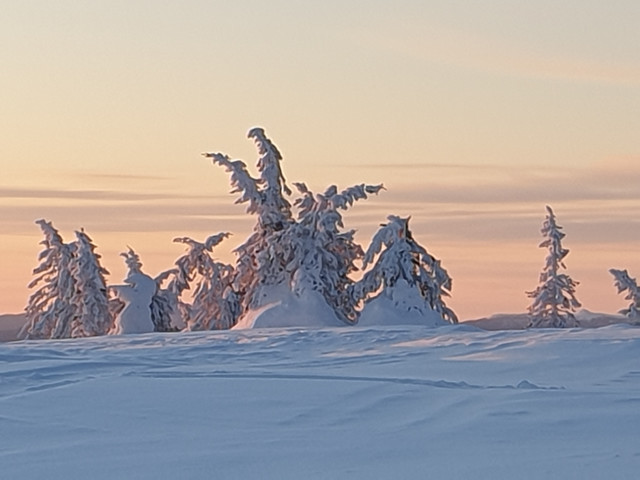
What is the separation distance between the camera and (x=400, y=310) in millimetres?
23078

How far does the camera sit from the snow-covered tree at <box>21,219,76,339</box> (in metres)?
34.9

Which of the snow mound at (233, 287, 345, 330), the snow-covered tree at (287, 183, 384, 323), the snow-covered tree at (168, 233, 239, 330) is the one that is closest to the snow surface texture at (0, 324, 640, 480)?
the snow mound at (233, 287, 345, 330)

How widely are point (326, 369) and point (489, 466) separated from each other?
19.5 ft

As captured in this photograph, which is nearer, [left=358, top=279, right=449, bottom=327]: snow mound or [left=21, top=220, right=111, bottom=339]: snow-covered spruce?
[left=358, top=279, right=449, bottom=327]: snow mound

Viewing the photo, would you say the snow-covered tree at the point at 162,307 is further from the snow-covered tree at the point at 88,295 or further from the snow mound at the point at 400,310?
the snow mound at the point at 400,310

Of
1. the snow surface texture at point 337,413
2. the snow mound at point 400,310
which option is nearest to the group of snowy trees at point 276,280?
the snow mound at point 400,310

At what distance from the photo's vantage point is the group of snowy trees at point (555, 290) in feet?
113

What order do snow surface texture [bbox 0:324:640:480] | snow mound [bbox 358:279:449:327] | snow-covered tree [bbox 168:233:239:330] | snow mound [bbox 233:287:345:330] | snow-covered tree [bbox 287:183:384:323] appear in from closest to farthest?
1. snow surface texture [bbox 0:324:640:480]
2. snow mound [bbox 358:279:449:327]
3. snow mound [bbox 233:287:345:330]
4. snow-covered tree [bbox 287:183:384:323]
5. snow-covered tree [bbox 168:233:239:330]

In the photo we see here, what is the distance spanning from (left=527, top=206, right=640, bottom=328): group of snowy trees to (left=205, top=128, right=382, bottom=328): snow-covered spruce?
8669 millimetres

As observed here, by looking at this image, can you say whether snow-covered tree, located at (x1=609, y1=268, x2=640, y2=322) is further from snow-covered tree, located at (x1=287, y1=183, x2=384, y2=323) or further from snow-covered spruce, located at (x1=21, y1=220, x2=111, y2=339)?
snow-covered spruce, located at (x1=21, y1=220, x2=111, y2=339)

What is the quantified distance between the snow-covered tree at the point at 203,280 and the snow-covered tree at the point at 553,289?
10116mm

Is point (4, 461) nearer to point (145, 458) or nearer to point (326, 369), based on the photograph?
point (145, 458)

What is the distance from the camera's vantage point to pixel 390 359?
13641 mm

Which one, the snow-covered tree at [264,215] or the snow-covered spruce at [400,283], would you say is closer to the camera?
the snow-covered spruce at [400,283]
